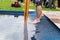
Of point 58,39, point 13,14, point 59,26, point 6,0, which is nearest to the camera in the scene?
point 58,39

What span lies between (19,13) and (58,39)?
316cm

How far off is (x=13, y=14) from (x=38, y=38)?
3067 millimetres

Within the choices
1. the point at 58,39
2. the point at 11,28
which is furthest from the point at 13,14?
the point at 58,39

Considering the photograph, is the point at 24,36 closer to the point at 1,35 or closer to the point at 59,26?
the point at 1,35

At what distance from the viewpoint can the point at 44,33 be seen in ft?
12.8

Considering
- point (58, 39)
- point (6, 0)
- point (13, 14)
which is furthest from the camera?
point (6, 0)

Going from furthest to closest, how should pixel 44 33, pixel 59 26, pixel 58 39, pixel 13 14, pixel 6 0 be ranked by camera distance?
1. pixel 6 0
2. pixel 13 14
3. pixel 59 26
4. pixel 44 33
5. pixel 58 39

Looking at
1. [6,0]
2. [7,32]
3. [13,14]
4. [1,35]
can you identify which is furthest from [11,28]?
[6,0]

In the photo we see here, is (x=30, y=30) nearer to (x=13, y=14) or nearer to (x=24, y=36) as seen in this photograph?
(x=24, y=36)

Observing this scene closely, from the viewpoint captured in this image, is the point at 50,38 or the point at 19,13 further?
the point at 19,13

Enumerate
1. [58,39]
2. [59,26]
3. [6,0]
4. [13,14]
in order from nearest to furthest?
1. [58,39]
2. [59,26]
3. [13,14]
4. [6,0]

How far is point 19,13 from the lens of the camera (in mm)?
6477

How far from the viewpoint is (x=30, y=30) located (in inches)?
162

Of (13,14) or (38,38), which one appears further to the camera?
(13,14)
